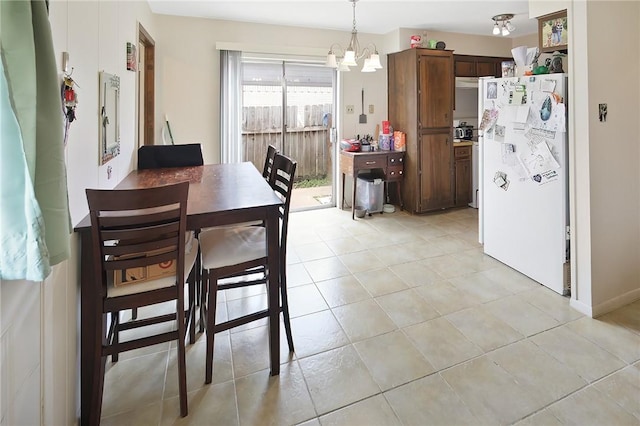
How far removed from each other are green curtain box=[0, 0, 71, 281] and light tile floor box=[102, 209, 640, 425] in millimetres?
1034

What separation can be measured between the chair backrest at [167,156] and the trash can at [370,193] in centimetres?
231

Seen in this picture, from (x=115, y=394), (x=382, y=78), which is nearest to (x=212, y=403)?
(x=115, y=394)

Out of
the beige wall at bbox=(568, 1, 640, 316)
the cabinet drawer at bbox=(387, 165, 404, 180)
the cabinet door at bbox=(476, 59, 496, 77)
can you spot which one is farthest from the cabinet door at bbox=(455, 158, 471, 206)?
the beige wall at bbox=(568, 1, 640, 316)

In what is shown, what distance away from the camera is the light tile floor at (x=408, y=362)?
1.60 metres

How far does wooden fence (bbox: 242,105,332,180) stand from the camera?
5.89m

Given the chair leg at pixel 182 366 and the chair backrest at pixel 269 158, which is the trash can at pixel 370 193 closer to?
the chair backrest at pixel 269 158

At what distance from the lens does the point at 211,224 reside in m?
1.69

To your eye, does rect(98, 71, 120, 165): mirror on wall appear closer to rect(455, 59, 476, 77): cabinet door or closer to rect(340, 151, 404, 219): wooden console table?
rect(340, 151, 404, 219): wooden console table

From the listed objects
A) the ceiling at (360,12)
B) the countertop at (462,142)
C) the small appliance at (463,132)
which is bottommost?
the countertop at (462,142)

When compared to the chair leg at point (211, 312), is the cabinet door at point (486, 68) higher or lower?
higher

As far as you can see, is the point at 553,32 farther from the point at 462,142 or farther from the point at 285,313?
the point at 285,313

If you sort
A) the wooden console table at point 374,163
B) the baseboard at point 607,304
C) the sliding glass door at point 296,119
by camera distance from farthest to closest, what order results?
the sliding glass door at point 296,119 < the wooden console table at point 374,163 < the baseboard at point 607,304

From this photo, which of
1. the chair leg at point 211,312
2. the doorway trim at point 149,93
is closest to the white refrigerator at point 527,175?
the chair leg at point 211,312

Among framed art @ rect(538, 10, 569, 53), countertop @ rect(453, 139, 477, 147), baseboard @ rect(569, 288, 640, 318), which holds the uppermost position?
framed art @ rect(538, 10, 569, 53)
